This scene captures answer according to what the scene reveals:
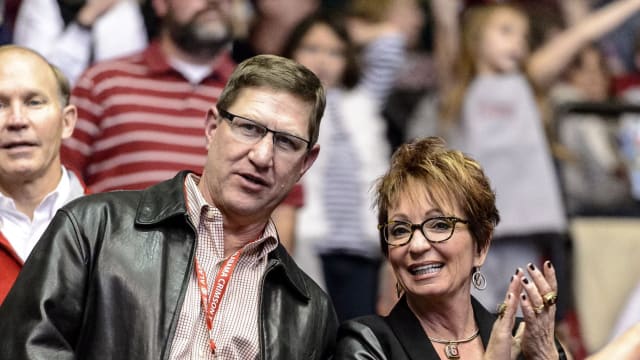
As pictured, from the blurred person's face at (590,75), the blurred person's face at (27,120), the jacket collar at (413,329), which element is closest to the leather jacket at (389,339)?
the jacket collar at (413,329)

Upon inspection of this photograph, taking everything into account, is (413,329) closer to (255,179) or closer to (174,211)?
(255,179)

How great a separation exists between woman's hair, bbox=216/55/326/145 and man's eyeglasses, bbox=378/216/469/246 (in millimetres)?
318

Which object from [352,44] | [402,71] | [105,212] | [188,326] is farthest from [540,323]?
[402,71]

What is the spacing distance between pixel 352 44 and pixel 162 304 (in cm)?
267

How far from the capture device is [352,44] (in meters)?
5.58

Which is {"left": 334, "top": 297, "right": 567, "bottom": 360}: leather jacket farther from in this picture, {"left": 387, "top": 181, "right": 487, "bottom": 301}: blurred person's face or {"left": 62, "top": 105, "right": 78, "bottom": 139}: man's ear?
{"left": 62, "top": 105, "right": 78, "bottom": 139}: man's ear

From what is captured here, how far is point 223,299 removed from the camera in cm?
320

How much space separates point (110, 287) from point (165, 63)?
188cm

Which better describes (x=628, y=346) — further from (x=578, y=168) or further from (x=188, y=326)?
(x=578, y=168)

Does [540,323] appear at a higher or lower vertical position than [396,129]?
lower

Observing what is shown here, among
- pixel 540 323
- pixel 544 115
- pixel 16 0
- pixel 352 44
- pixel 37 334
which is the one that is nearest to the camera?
pixel 37 334

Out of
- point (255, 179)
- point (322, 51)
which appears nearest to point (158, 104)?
point (322, 51)

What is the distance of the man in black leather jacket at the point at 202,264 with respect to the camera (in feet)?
10.1

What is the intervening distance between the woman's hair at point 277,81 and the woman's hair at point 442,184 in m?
0.24
